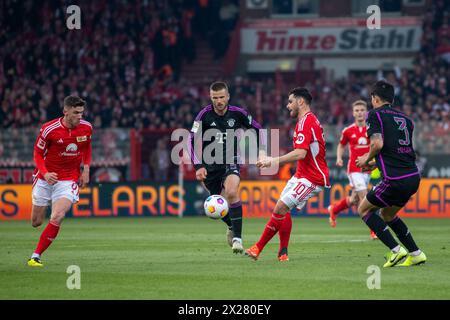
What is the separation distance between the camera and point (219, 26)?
42.5 m

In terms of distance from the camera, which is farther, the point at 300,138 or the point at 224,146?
the point at 224,146

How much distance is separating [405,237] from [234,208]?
3108 millimetres

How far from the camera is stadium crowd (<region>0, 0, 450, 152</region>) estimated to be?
1345 inches

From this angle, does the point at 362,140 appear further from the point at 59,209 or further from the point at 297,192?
the point at 59,209

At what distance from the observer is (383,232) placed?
43.8 ft

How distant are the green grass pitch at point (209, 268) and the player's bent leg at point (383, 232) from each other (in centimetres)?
29

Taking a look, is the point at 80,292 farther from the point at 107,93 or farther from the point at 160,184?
the point at 107,93

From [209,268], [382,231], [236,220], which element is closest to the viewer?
[209,268]

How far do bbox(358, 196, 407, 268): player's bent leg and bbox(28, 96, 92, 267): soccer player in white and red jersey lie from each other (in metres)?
4.20

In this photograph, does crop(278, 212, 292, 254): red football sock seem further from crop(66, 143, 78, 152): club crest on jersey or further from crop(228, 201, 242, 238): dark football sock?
crop(66, 143, 78, 152): club crest on jersey

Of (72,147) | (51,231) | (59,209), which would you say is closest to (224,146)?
(72,147)

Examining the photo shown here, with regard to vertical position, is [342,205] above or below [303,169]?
below

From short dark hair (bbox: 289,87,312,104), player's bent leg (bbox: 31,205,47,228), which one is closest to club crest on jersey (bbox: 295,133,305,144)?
short dark hair (bbox: 289,87,312,104)
